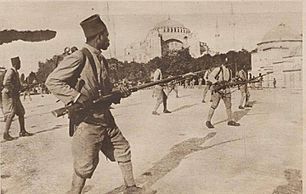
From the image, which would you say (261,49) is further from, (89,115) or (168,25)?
(89,115)

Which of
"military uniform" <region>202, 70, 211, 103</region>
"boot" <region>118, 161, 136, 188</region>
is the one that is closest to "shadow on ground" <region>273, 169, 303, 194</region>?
"military uniform" <region>202, 70, 211, 103</region>

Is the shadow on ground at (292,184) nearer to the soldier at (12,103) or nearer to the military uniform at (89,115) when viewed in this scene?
the military uniform at (89,115)

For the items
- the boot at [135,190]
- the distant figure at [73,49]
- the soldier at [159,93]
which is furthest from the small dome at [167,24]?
the boot at [135,190]

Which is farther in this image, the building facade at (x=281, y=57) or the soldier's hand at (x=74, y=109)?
the building facade at (x=281, y=57)

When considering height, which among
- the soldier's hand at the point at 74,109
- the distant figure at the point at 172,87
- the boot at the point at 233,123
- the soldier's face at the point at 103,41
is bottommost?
the boot at the point at 233,123

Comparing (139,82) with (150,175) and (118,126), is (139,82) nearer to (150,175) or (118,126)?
(118,126)

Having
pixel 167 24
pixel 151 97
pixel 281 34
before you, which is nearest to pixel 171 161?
pixel 151 97
